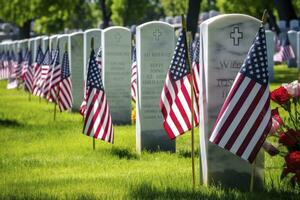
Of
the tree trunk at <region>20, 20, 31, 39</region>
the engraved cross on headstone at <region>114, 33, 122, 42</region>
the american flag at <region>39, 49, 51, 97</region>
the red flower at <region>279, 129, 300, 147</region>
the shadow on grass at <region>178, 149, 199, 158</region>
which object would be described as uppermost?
the tree trunk at <region>20, 20, 31, 39</region>

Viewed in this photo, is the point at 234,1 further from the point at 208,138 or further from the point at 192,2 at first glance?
the point at 208,138

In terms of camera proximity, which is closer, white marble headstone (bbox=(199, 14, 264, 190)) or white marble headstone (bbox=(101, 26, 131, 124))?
white marble headstone (bbox=(199, 14, 264, 190))

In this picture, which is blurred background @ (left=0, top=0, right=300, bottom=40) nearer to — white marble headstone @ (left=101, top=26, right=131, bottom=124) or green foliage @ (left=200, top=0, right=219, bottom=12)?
green foliage @ (left=200, top=0, right=219, bottom=12)

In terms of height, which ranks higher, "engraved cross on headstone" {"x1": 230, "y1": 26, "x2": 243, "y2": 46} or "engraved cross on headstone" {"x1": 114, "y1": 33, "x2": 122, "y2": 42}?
"engraved cross on headstone" {"x1": 114, "y1": 33, "x2": 122, "y2": 42}

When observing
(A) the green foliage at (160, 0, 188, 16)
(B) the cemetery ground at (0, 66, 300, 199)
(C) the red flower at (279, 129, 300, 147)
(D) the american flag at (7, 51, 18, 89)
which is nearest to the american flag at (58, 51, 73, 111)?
(B) the cemetery ground at (0, 66, 300, 199)

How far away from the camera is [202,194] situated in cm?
773

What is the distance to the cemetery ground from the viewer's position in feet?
26.1

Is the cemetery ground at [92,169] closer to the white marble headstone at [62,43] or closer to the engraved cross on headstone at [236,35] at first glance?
the engraved cross on headstone at [236,35]

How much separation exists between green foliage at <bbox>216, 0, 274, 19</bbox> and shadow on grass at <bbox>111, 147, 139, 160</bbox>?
158ft

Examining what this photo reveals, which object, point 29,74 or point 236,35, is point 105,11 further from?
point 236,35

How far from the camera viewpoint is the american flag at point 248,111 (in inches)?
293

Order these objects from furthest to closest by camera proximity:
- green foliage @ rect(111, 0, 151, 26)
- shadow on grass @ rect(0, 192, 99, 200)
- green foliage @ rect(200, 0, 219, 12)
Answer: green foliage @ rect(200, 0, 219, 12) < green foliage @ rect(111, 0, 151, 26) < shadow on grass @ rect(0, 192, 99, 200)

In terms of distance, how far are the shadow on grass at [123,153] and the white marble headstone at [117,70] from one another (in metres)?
3.82

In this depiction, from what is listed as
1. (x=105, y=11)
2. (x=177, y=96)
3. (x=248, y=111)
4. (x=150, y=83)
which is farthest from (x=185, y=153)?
(x=105, y=11)
